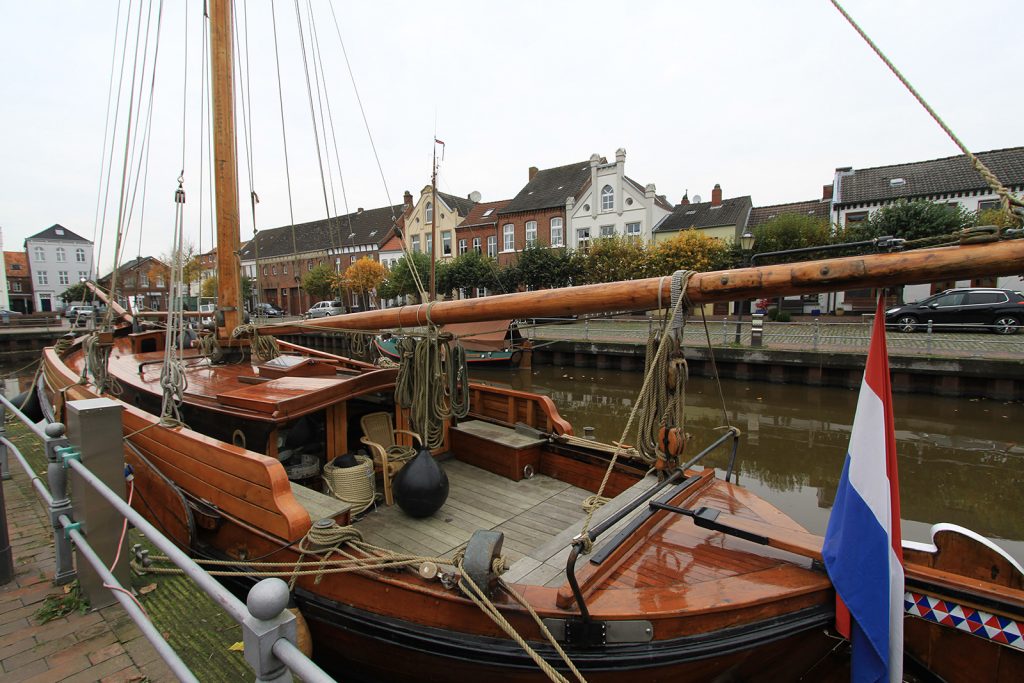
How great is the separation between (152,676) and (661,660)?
2.38m

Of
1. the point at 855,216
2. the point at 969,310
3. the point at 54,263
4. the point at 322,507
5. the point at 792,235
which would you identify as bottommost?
the point at 322,507

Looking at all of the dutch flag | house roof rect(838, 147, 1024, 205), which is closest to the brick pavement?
the dutch flag

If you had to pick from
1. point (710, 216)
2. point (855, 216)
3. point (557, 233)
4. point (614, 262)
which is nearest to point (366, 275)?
point (557, 233)

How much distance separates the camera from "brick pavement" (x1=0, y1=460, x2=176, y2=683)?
7.79 ft

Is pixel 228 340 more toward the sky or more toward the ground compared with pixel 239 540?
more toward the sky

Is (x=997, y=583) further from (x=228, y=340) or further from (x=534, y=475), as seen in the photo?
(x=228, y=340)

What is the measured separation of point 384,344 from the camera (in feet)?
69.3

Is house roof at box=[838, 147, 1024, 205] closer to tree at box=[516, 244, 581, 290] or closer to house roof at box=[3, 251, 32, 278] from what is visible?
tree at box=[516, 244, 581, 290]

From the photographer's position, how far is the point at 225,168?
6.35 metres

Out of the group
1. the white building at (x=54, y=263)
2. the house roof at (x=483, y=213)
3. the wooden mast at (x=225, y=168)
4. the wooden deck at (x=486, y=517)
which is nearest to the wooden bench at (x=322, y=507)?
the wooden deck at (x=486, y=517)

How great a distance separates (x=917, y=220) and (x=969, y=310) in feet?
22.9

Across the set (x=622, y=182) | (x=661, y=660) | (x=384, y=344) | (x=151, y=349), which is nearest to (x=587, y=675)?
(x=661, y=660)

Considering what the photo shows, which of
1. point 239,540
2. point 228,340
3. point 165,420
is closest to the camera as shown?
point 239,540

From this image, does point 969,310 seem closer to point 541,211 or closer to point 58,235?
point 541,211
